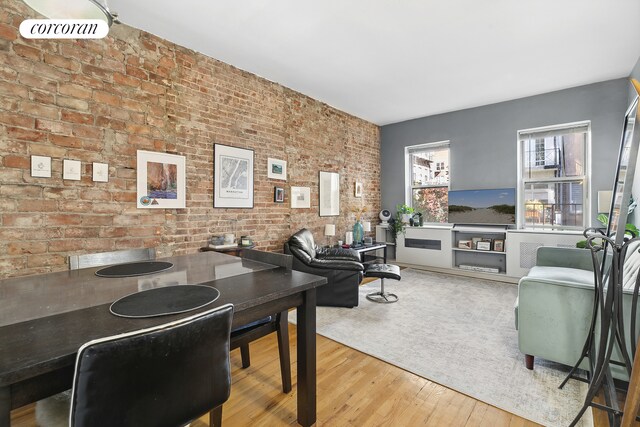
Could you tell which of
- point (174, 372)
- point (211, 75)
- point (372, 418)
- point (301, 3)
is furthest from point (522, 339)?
point (211, 75)

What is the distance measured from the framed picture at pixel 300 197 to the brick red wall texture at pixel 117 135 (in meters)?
0.22

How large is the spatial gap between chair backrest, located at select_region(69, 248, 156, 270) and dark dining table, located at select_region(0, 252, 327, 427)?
0.17m

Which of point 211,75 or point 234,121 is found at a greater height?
→ point 211,75

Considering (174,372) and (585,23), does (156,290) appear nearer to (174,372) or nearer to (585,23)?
(174,372)

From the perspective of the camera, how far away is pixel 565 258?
3.19m

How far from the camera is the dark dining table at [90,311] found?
30.0 inches

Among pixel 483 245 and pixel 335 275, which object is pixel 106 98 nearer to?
pixel 335 275

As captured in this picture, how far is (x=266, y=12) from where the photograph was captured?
2629mm

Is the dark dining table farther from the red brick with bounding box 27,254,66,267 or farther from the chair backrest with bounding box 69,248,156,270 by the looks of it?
the red brick with bounding box 27,254,66,267

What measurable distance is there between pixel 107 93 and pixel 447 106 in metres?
5.01

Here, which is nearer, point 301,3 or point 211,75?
point 301,3

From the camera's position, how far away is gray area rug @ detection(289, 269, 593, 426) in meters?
1.88

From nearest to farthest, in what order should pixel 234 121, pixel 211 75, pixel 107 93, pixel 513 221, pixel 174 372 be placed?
pixel 174 372
pixel 107 93
pixel 211 75
pixel 234 121
pixel 513 221

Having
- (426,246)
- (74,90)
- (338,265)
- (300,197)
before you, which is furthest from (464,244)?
(74,90)
